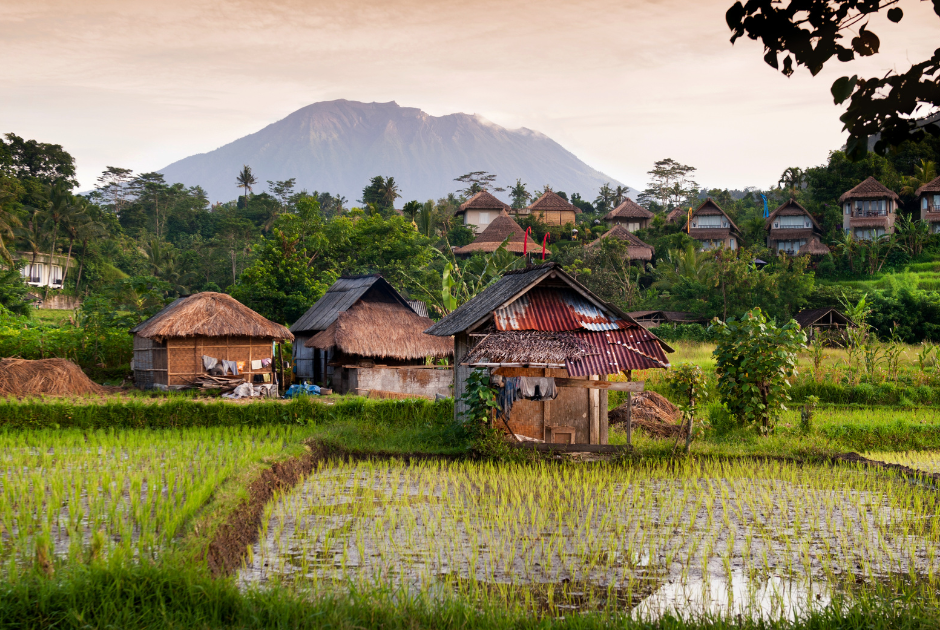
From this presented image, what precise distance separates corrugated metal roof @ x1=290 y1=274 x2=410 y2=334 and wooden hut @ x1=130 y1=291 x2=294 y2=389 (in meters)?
1.29

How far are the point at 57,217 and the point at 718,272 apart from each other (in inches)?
1213

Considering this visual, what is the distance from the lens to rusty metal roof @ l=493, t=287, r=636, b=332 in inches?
458

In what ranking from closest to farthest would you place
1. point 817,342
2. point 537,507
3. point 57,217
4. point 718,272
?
point 537,507
point 817,342
point 718,272
point 57,217

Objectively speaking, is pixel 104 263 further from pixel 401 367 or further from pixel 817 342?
pixel 817 342

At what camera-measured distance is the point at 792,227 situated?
41281 millimetres

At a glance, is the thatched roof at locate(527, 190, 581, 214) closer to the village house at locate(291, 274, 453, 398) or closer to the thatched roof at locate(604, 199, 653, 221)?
the thatched roof at locate(604, 199, 653, 221)

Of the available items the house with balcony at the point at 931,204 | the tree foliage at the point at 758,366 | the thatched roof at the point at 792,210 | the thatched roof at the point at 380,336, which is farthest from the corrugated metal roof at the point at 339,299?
the house with balcony at the point at 931,204

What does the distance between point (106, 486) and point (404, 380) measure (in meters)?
11.9

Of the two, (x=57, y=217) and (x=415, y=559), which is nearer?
(x=415, y=559)

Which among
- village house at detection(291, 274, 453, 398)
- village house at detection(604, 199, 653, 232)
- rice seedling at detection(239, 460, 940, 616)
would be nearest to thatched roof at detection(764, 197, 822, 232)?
village house at detection(604, 199, 653, 232)

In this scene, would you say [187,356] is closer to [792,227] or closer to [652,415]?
[652,415]

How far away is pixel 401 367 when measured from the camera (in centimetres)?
1972

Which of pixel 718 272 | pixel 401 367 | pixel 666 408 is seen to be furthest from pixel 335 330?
pixel 718 272

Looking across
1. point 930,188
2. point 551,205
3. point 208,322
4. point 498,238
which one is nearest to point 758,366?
point 208,322
